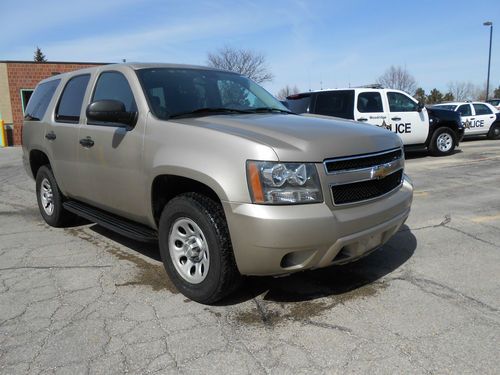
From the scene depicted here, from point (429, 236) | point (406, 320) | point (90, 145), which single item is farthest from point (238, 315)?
point (429, 236)

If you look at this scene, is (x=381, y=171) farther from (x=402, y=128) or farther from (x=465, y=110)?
(x=465, y=110)

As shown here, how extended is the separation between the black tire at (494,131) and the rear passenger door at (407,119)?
7.03 m

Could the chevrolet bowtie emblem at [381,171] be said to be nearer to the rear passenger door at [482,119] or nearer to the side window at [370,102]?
the side window at [370,102]

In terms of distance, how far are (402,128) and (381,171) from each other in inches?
366

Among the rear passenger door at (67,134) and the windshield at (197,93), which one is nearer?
the windshield at (197,93)

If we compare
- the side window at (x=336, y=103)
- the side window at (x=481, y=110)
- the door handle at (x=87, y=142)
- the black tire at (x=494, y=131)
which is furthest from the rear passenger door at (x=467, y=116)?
the door handle at (x=87, y=142)

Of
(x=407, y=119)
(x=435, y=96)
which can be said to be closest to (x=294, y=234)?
(x=407, y=119)

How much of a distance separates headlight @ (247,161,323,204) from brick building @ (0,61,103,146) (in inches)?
1016

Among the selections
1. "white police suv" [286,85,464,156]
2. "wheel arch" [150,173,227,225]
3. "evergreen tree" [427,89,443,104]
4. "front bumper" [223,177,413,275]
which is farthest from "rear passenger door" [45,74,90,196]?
"evergreen tree" [427,89,443,104]

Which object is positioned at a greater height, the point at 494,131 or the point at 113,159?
the point at 113,159

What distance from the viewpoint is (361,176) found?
3.26m

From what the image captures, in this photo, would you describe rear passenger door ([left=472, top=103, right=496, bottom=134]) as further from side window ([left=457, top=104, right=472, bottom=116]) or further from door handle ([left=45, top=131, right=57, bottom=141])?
door handle ([left=45, top=131, right=57, bottom=141])

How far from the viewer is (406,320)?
315 cm

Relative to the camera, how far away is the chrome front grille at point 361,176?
10.2ft
